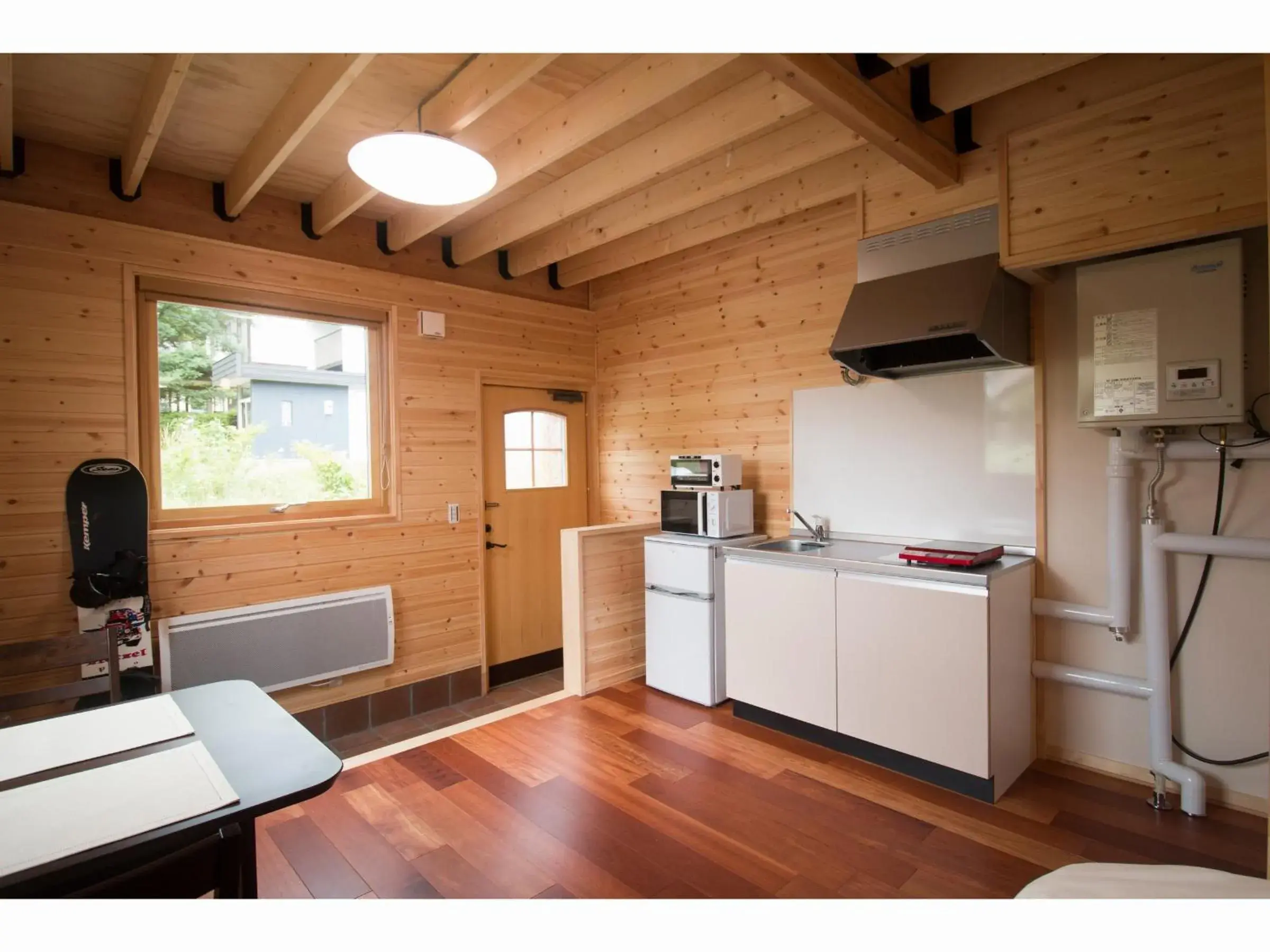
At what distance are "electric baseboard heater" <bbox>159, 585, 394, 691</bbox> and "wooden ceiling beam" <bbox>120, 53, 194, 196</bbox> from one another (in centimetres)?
197

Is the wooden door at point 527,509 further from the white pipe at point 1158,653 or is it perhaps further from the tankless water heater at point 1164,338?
the white pipe at point 1158,653

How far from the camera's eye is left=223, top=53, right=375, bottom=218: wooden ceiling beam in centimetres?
209

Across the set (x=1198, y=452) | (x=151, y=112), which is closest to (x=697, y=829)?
(x=1198, y=452)

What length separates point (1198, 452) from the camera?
237 centimetres

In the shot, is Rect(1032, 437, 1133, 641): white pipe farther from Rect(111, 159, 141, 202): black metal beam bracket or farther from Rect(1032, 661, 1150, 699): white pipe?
Rect(111, 159, 141, 202): black metal beam bracket

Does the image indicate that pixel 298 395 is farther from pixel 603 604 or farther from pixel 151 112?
pixel 603 604

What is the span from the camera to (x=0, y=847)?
Result: 104 cm

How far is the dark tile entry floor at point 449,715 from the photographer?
11.3ft

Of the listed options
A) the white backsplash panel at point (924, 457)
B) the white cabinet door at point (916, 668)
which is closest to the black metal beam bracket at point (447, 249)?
the white backsplash panel at point (924, 457)

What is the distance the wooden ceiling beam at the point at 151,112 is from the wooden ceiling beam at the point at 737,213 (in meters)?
2.39

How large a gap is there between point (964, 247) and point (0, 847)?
131 inches

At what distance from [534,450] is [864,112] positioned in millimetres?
2978
